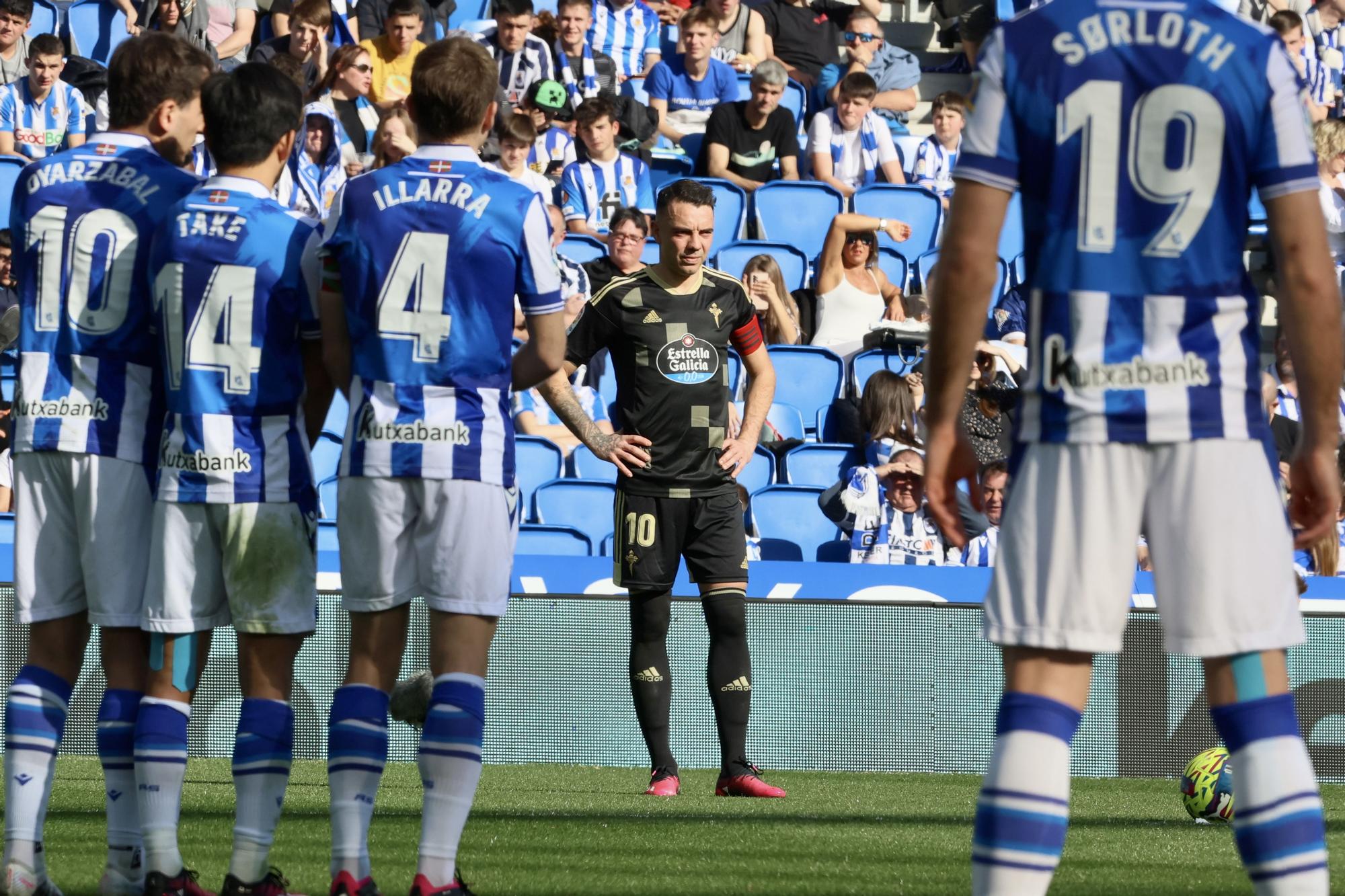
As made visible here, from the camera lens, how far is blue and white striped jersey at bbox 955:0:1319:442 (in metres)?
3.25

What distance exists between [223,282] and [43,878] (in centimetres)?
146

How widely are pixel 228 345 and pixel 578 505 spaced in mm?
6512

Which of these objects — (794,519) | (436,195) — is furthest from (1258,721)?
(794,519)

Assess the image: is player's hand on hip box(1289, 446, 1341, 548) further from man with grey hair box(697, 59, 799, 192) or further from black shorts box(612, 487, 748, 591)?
man with grey hair box(697, 59, 799, 192)

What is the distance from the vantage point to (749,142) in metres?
14.5

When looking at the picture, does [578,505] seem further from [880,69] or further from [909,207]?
[880,69]

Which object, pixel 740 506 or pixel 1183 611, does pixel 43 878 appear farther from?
pixel 740 506

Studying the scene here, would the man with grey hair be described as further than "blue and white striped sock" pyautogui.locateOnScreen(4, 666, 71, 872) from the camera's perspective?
Yes

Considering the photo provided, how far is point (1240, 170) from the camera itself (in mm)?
3262

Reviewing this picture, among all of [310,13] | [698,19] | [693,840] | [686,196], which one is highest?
[698,19]

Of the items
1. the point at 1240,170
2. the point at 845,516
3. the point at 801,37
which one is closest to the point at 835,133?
the point at 801,37

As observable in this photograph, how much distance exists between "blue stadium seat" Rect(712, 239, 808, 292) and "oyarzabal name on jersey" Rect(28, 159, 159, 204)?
8.35 metres

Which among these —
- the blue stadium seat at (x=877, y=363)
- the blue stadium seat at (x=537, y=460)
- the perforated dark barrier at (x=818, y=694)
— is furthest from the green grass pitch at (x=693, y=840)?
the blue stadium seat at (x=877, y=363)

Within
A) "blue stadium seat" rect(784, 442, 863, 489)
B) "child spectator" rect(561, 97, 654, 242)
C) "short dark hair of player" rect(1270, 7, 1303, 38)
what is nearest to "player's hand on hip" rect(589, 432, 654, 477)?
"blue stadium seat" rect(784, 442, 863, 489)
